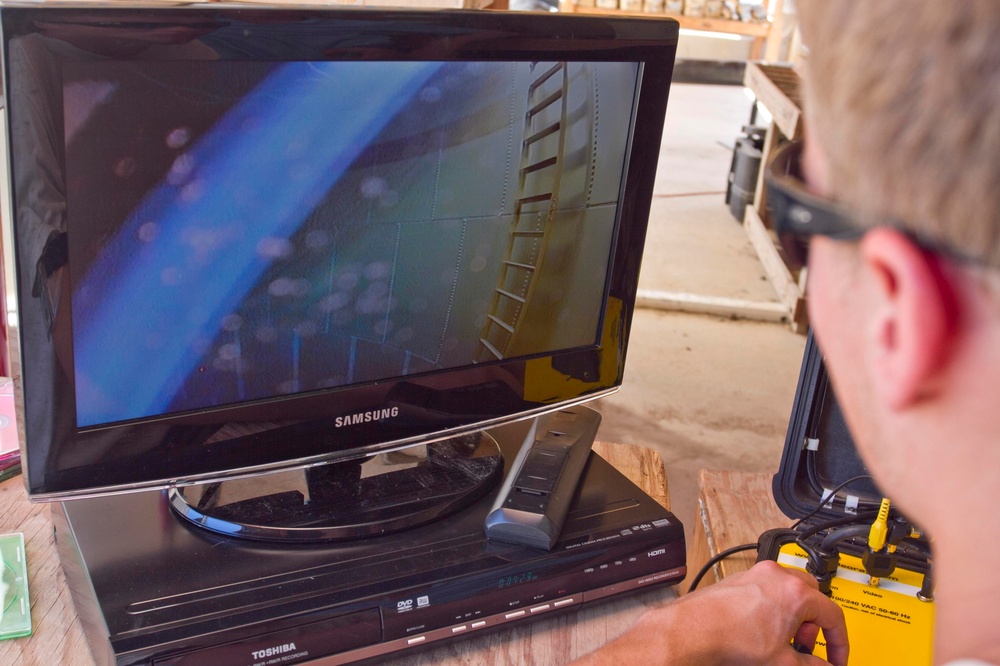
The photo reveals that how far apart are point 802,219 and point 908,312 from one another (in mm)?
78

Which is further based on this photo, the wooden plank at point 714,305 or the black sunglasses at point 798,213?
the wooden plank at point 714,305

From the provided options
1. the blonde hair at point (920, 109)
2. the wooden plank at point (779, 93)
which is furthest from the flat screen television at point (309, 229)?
the wooden plank at point (779, 93)

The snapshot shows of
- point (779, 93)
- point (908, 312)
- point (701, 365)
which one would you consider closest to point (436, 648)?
point (908, 312)

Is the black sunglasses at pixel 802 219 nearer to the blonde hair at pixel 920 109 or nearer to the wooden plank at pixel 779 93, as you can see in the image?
the blonde hair at pixel 920 109

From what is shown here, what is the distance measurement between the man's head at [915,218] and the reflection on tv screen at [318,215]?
44 centimetres

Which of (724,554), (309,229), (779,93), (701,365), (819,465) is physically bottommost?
(701,365)

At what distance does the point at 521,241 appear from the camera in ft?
2.97

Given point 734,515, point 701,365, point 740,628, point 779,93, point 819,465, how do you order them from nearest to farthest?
1. point 740,628
2. point 819,465
3. point 734,515
4. point 701,365
5. point 779,93

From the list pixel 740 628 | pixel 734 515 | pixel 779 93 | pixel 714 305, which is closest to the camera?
pixel 740 628

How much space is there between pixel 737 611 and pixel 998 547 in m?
0.38

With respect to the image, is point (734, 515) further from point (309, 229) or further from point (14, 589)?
point (14, 589)

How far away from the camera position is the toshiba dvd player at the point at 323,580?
2.44ft

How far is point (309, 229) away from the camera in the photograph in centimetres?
80

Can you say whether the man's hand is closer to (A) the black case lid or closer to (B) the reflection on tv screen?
(A) the black case lid
